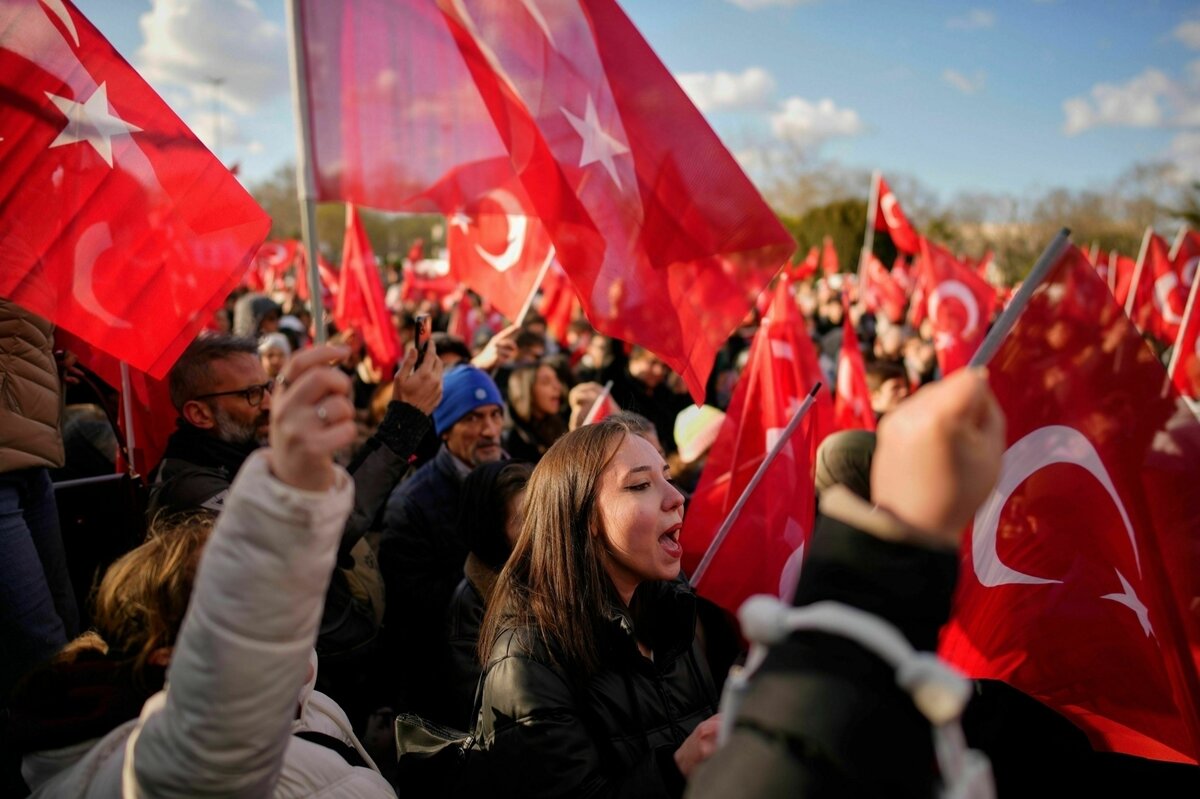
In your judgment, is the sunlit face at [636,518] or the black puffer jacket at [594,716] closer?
the black puffer jacket at [594,716]

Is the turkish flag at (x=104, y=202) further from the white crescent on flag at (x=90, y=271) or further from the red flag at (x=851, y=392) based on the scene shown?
the red flag at (x=851, y=392)

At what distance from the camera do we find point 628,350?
7.44 metres

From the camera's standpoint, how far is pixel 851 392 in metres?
5.68

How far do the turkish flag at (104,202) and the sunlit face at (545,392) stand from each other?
2846mm

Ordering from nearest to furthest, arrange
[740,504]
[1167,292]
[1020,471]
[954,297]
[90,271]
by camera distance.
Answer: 1. [1020,471]
2. [90,271]
3. [740,504]
4. [954,297]
5. [1167,292]

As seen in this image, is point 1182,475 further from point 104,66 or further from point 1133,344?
point 104,66

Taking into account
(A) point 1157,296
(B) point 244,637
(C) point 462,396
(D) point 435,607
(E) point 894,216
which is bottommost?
(D) point 435,607

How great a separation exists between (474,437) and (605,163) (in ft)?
5.26

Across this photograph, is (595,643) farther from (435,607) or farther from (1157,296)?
(1157,296)

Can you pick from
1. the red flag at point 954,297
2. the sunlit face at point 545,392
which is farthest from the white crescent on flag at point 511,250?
the red flag at point 954,297

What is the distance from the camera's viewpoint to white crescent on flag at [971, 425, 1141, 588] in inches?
88.6

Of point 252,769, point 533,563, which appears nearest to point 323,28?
point 533,563

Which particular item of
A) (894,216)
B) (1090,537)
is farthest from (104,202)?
(894,216)

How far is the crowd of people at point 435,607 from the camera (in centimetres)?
94
